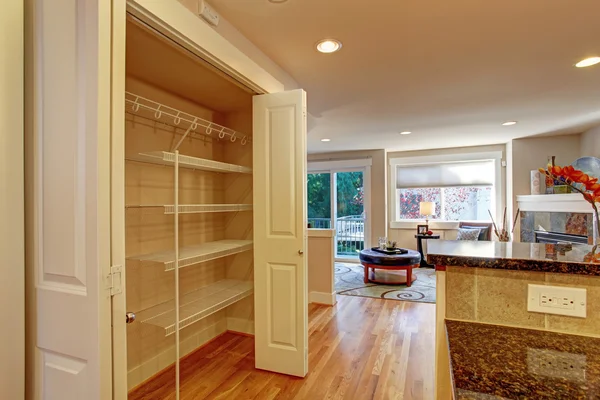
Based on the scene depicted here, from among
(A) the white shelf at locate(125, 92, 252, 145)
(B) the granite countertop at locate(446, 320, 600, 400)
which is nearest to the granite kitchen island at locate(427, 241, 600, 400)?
(B) the granite countertop at locate(446, 320, 600, 400)

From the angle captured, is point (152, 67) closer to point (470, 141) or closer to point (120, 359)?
point (120, 359)

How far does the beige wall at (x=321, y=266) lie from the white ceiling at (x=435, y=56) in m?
1.52

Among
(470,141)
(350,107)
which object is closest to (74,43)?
(350,107)

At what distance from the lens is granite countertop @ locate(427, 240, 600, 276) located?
897mm

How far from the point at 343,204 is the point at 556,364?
20.4 ft

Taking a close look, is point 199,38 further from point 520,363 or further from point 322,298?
point 322,298

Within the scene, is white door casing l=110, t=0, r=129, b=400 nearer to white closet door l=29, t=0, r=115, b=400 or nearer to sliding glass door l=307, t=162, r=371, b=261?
white closet door l=29, t=0, r=115, b=400

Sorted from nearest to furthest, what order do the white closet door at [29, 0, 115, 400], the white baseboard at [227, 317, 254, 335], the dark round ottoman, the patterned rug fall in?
the white closet door at [29, 0, 115, 400] < the white baseboard at [227, 317, 254, 335] < the patterned rug < the dark round ottoman

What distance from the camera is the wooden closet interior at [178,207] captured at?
203 cm

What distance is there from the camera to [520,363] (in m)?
0.75

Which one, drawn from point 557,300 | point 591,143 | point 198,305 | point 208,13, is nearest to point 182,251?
point 198,305

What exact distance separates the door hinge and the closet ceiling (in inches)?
43.3

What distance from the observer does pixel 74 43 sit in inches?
43.0

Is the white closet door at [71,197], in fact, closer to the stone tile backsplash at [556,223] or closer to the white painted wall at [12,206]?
the white painted wall at [12,206]
